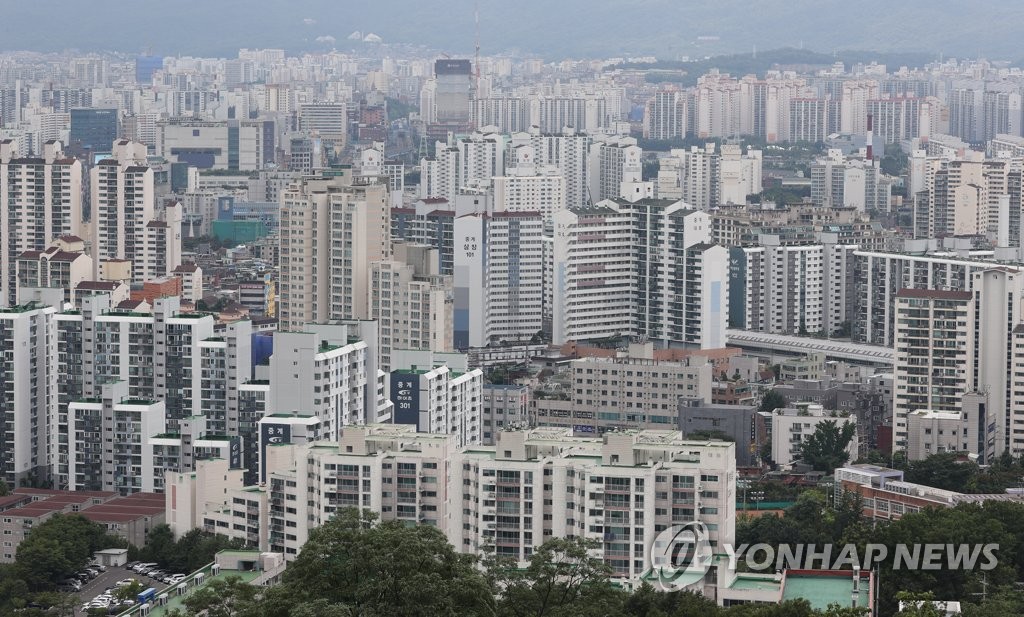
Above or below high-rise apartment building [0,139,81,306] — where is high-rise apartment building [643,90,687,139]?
above

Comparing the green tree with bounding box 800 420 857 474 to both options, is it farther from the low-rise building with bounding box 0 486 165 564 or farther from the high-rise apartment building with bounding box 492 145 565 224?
the high-rise apartment building with bounding box 492 145 565 224

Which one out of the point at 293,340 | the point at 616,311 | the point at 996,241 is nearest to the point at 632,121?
the point at 996,241

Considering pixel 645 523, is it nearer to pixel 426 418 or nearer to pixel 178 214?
pixel 426 418

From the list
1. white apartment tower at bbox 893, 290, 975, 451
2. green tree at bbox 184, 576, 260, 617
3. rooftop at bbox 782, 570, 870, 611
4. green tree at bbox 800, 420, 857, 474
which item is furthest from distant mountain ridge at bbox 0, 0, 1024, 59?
green tree at bbox 184, 576, 260, 617

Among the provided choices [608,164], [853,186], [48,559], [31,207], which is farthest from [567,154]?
[48,559]

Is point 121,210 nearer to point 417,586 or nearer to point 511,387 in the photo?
point 511,387

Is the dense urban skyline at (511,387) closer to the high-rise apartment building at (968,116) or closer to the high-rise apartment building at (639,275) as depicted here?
the high-rise apartment building at (639,275)
